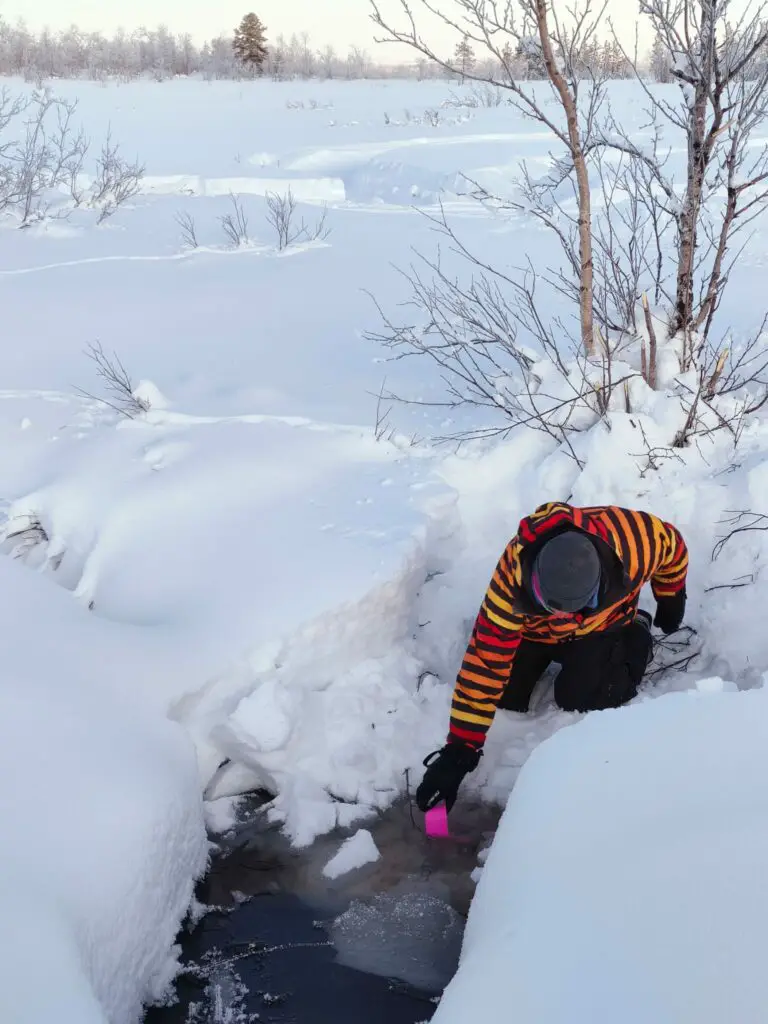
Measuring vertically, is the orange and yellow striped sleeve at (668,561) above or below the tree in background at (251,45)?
below

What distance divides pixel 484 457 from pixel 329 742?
5.34 feet

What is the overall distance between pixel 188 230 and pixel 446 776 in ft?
24.0

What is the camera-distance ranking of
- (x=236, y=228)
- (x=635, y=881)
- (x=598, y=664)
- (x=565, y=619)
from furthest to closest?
(x=236, y=228) < (x=598, y=664) < (x=565, y=619) < (x=635, y=881)

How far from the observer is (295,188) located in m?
11.0

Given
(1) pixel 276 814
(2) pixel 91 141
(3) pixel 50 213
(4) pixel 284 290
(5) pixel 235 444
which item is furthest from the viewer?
(2) pixel 91 141

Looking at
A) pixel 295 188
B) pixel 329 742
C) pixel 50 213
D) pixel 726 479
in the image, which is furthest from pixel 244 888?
pixel 295 188

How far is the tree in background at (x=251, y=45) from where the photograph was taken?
2800 cm

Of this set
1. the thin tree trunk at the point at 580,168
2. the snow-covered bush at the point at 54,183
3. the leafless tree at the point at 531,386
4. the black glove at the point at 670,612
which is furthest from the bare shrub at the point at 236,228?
the black glove at the point at 670,612

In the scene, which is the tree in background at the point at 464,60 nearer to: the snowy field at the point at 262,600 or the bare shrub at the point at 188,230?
the snowy field at the point at 262,600

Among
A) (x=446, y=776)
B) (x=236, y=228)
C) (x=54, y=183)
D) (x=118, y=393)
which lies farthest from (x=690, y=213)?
(x=54, y=183)

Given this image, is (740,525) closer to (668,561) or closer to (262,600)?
(668,561)

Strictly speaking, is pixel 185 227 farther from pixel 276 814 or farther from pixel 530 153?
pixel 276 814

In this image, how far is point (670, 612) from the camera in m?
2.82

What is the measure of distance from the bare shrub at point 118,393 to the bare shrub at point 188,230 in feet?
10.3
